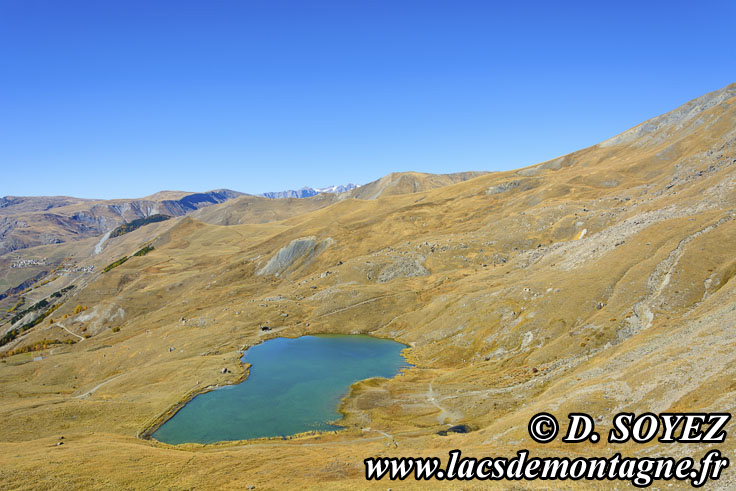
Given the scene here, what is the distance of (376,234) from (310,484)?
165 m

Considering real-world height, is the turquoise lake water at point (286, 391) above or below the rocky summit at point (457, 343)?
below

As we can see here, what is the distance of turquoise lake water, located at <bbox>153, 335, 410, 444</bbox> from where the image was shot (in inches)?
2467

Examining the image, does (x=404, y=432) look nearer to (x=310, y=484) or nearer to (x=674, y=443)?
(x=310, y=484)

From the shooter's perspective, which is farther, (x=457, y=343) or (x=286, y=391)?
(x=457, y=343)

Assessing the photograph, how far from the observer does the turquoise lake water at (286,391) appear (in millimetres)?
62656

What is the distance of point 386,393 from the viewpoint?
71.6 meters

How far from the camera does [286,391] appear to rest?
7806 cm

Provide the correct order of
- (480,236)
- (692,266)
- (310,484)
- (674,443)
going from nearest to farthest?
(674,443) < (310,484) < (692,266) < (480,236)

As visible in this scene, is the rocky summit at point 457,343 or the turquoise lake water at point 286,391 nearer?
the rocky summit at point 457,343

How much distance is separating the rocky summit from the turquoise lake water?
3597mm

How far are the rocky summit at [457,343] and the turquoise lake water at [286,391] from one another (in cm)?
360

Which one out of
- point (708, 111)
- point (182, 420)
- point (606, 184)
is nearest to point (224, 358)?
point (182, 420)

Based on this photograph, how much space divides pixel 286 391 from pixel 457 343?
4079cm

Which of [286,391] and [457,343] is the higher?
[457,343]
